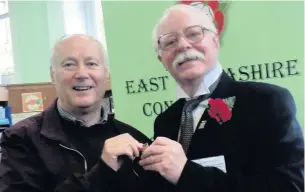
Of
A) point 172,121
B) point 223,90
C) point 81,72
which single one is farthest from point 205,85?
point 81,72

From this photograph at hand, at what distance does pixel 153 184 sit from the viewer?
1.20 meters

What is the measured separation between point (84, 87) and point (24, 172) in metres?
0.33

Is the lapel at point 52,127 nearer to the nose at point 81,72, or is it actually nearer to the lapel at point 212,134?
the nose at point 81,72

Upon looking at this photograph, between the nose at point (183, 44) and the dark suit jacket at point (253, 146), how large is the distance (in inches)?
6.6

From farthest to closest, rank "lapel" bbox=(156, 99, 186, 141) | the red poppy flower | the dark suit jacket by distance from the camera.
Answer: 1. "lapel" bbox=(156, 99, 186, 141)
2. the red poppy flower
3. the dark suit jacket

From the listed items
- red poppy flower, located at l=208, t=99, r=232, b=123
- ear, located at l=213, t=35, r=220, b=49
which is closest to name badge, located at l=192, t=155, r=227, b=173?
red poppy flower, located at l=208, t=99, r=232, b=123

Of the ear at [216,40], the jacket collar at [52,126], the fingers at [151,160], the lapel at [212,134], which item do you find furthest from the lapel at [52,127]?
the ear at [216,40]

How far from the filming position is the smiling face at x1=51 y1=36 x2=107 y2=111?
1.36m

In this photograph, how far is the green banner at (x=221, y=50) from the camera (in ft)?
4.10

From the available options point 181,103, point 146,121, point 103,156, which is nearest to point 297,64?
point 181,103

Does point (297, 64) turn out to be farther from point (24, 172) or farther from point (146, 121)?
point (24, 172)

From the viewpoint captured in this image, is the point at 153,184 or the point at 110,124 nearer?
the point at 153,184

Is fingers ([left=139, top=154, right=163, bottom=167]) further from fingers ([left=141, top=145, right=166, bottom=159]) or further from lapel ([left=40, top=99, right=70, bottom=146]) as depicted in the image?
lapel ([left=40, top=99, right=70, bottom=146])

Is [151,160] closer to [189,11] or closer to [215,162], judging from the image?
[215,162]
